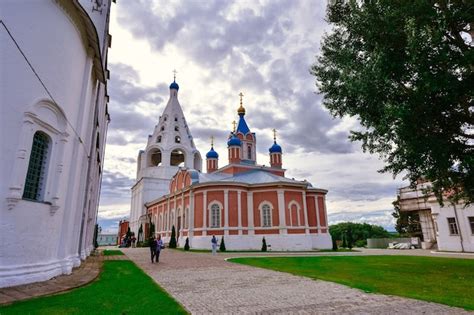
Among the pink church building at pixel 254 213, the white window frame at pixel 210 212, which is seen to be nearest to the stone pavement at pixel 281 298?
the pink church building at pixel 254 213

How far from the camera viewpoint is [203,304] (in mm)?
6211

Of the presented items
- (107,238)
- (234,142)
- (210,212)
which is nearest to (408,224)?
(234,142)

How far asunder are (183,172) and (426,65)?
27681mm

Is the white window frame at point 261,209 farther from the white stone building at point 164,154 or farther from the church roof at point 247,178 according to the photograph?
the white stone building at point 164,154

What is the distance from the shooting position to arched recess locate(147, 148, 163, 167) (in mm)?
44219

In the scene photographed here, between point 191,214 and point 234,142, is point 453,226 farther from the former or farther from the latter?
point 191,214

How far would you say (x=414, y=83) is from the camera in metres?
10.2

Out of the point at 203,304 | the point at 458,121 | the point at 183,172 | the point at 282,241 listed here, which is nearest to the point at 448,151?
the point at 458,121

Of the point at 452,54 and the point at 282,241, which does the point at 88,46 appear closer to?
the point at 452,54

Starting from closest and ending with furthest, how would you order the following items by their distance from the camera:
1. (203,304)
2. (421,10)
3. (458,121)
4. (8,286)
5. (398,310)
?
(398,310)
(203,304)
(8,286)
(421,10)
(458,121)

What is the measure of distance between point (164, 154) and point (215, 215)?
18554 mm

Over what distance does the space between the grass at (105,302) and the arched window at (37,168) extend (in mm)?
3028

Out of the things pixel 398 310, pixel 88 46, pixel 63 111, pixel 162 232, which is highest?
pixel 88 46

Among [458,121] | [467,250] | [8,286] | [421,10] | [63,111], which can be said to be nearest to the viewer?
[8,286]
